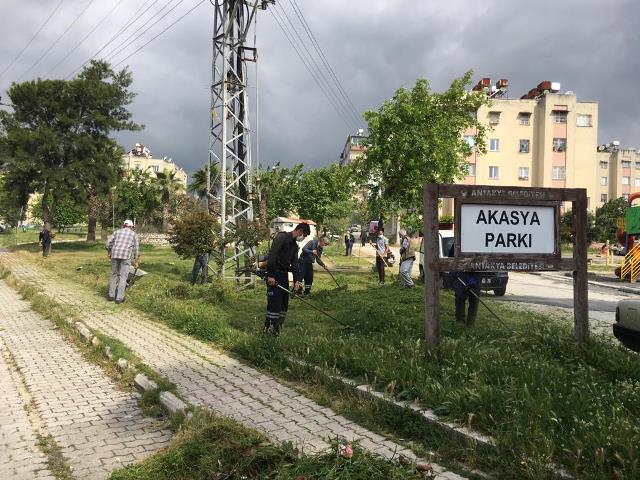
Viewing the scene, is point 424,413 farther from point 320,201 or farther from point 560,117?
point 560,117

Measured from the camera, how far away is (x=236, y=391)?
17.5 ft

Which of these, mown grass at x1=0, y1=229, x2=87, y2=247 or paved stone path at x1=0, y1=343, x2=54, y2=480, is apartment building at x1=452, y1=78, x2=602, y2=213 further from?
paved stone path at x1=0, y1=343, x2=54, y2=480

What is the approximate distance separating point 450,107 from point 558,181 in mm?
41719

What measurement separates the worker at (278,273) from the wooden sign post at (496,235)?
7.47 feet

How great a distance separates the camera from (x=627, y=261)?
66.1ft

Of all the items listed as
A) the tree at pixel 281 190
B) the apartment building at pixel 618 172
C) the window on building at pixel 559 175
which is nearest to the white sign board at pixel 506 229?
the tree at pixel 281 190

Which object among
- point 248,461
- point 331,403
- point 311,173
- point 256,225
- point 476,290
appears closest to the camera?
point 248,461

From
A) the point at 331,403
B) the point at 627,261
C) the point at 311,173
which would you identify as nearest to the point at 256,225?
the point at 331,403

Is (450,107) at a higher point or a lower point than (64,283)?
higher

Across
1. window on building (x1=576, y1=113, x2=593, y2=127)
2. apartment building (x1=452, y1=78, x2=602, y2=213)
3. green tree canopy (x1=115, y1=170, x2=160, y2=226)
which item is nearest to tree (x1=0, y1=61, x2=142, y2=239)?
green tree canopy (x1=115, y1=170, x2=160, y2=226)

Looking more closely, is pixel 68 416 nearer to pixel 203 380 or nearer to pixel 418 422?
pixel 203 380

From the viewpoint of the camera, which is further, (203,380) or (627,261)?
(627,261)

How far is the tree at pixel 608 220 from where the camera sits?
49594mm

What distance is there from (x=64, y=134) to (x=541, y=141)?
45.7 metres
